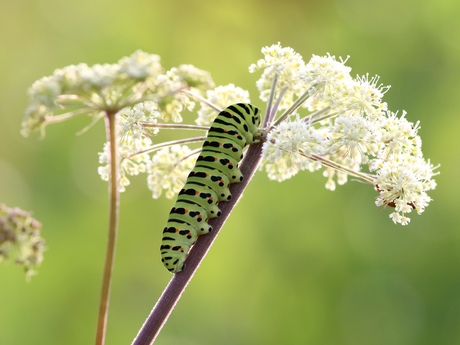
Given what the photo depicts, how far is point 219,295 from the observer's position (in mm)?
7859

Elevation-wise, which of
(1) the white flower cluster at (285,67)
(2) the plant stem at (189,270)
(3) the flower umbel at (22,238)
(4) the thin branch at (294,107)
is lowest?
(3) the flower umbel at (22,238)

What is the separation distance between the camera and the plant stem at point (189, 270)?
2.58 metres

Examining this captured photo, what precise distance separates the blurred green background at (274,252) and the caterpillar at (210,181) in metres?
4.67

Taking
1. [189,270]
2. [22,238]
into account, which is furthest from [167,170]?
[22,238]

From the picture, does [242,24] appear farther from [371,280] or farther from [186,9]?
[371,280]

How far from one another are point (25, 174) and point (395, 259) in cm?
400

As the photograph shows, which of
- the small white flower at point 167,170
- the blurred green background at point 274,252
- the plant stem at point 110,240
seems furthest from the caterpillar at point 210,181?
the blurred green background at point 274,252

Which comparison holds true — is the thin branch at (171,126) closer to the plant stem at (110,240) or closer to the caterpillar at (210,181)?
the caterpillar at (210,181)

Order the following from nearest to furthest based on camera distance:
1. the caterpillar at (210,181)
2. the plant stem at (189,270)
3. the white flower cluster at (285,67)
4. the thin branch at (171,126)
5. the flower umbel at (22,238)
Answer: the flower umbel at (22,238), the plant stem at (189,270), the caterpillar at (210,181), the thin branch at (171,126), the white flower cluster at (285,67)

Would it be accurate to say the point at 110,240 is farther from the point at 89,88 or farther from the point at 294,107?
the point at 294,107

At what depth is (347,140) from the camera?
2.98 m

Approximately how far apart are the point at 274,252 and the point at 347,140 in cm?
499

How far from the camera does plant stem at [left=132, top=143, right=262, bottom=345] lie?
8.46 feet

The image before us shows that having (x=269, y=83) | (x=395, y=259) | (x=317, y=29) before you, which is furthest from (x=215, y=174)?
(x=317, y=29)
